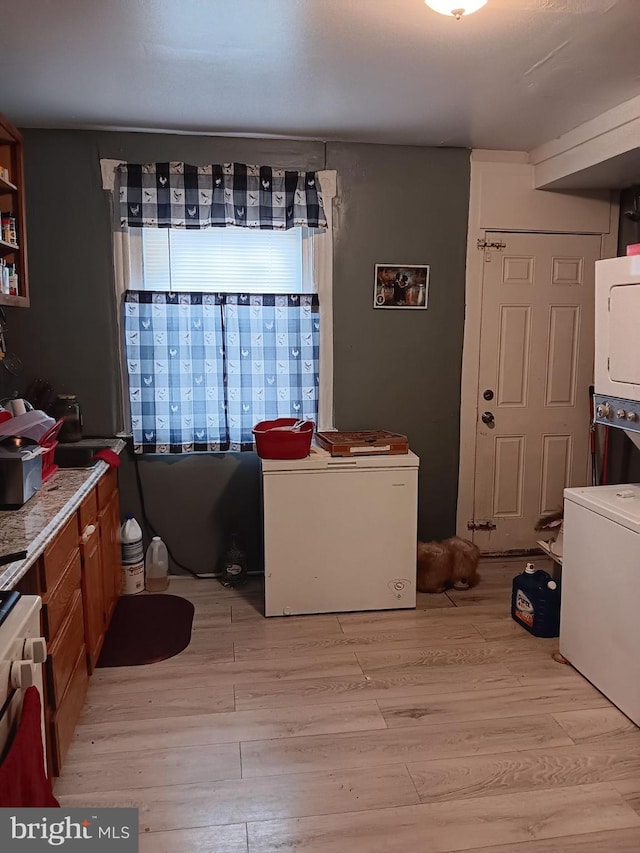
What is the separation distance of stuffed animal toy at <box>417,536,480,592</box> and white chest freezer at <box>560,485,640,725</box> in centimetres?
83

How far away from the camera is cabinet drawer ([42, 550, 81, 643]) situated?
1.99 meters

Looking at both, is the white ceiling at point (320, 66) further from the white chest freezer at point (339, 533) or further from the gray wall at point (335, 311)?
the white chest freezer at point (339, 533)

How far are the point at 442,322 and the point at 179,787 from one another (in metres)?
2.74

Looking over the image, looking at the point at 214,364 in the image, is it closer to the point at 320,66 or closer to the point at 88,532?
the point at 88,532

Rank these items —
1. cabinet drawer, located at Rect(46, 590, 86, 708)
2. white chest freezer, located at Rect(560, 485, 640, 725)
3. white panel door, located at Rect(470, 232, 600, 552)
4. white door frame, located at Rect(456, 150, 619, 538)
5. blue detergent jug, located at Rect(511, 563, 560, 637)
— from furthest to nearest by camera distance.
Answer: white panel door, located at Rect(470, 232, 600, 552) < white door frame, located at Rect(456, 150, 619, 538) < blue detergent jug, located at Rect(511, 563, 560, 637) < white chest freezer, located at Rect(560, 485, 640, 725) < cabinet drawer, located at Rect(46, 590, 86, 708)

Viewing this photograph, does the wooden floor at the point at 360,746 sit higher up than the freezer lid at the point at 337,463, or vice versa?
the freezer lid at the point at 337,463

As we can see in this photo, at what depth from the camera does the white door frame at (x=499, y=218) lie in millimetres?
3762

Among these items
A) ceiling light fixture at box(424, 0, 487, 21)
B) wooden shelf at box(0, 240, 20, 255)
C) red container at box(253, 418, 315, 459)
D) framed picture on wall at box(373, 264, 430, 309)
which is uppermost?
ceiling light fixture at box(424, 0, 487, 21)

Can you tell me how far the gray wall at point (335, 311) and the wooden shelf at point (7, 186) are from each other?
581mm

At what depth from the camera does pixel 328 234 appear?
143 inches

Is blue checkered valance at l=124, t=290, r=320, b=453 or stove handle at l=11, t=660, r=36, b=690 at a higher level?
blue checkered valance at l=124, t=290, r=320, b=453

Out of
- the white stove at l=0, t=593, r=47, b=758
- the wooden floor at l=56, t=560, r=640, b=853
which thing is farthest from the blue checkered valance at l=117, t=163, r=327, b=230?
the white stove at l=0, t=593, r=47, b=758

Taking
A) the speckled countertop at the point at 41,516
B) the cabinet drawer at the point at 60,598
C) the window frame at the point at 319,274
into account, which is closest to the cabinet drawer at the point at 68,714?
the cabinet drawer at the point at 60,598

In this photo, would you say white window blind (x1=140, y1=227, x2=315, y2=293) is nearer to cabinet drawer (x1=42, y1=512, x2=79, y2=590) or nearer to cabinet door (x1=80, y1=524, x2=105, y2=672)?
cabinet door (x1=80, y1=524, x2=105, y2=672)
